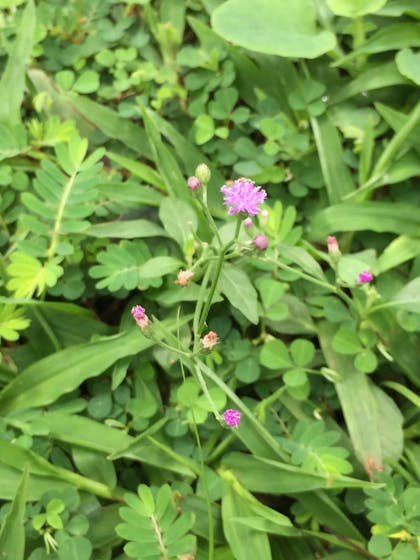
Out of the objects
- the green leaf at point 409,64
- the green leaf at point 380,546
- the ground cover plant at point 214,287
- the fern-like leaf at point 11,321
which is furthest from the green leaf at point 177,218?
the green leaf at point 380,546

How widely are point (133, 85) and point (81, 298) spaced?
1.85 feet

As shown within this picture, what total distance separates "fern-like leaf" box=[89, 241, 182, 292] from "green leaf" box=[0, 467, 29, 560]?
396mm

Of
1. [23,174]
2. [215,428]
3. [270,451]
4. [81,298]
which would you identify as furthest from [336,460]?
[23,174]

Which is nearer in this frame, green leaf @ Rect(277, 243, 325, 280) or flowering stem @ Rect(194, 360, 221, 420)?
flowering stem @ Rect(194, 360, 221, 420)

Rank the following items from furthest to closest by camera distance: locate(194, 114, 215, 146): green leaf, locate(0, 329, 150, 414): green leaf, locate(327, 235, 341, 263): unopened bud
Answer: locate(194, 114, 215, 146): green leaf, locate(0, 329, 150, 414): green leaf, locate(327, 235, 341, 263): unopened bud

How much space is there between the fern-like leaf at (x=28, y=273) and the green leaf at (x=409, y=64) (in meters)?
0.82

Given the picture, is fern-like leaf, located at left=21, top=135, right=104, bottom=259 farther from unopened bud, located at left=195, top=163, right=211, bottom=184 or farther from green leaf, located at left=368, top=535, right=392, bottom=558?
green leaf, located at left=368, top=535, right=392, bottom=558

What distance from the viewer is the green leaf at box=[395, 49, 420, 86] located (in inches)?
59.1

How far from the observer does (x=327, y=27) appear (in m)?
1.66

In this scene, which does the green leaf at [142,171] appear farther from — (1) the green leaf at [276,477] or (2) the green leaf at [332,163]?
(1) the green leaf at [276,477]

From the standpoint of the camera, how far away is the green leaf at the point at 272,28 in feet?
4.99

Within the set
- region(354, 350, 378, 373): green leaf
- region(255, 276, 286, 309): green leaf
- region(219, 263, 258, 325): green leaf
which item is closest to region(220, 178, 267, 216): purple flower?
region(219, 263, 258, 325): green leaf

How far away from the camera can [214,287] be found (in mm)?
1104

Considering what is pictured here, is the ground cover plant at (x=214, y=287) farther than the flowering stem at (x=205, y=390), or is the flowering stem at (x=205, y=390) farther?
the ground cover plant at (x=214, y=287)
